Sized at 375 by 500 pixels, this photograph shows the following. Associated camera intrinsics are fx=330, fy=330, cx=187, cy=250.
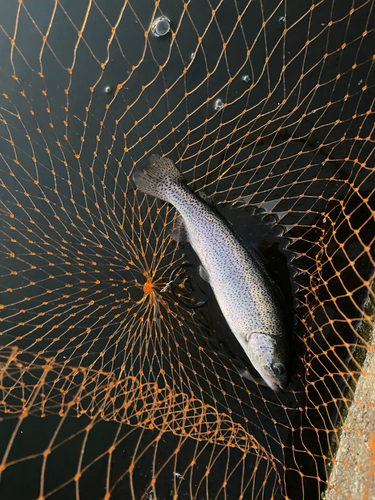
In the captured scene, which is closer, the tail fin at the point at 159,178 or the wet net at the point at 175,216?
the tail fin at the point at 159,178

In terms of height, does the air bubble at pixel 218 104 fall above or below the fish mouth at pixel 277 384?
above

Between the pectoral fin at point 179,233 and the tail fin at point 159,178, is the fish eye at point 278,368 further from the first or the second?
the tail fin at point 159,178

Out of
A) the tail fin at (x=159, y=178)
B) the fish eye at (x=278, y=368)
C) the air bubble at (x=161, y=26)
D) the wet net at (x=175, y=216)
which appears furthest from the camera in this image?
the air bubble at (x=161, y=26)

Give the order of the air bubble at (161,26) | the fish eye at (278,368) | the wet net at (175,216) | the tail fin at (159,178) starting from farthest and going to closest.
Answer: the air bubble at (161,26) < the wet net at (175,216) < the tail fin at (159,178) < the fish eye at (278,368)

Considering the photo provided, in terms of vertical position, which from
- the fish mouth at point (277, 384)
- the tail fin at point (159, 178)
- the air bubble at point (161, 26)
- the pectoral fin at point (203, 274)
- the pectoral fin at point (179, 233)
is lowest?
the fish mouth at point (277, 384)

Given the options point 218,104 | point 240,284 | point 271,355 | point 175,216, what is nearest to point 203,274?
point 240,284

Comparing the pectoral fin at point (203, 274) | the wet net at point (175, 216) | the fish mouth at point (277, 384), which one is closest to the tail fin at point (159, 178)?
the wet net at point (175, 216)

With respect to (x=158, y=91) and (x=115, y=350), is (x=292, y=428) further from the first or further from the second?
(x=158, y=91)
